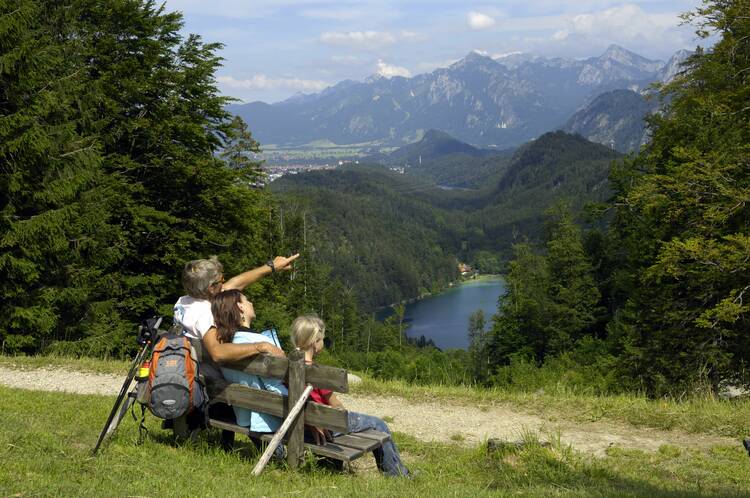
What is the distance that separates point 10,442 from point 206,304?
2026 mm

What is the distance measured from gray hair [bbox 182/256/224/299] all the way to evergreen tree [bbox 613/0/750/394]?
9706mm

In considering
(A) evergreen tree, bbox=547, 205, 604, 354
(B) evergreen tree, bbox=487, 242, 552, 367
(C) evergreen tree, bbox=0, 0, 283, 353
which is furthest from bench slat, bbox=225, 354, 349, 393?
(B) evergreen tree, bbox=487, 242, 552, 367

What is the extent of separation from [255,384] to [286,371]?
532 millimetres

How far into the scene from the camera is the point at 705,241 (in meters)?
13.8

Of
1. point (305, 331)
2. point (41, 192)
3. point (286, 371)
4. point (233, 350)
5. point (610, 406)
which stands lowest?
point (610, 406)

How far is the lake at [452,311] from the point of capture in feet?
382

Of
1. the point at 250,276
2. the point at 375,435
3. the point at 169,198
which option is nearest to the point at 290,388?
the point at 375,435

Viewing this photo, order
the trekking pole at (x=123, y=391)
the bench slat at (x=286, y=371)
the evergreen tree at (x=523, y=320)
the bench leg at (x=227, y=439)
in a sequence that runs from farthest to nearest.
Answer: the evergreen tree at (x=523, y=320) → the bench leg at (x=227, y=439) → the trekking pole at (x=123, y=391) → the bench slat at (x=286, y=371)

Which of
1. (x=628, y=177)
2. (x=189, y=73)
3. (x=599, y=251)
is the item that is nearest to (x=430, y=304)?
(x=599, y=251)

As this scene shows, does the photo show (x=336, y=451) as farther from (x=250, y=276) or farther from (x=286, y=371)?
(x=250, y=276)

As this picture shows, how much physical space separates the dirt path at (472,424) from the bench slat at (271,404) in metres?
2.76

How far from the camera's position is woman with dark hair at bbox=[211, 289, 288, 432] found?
18.6 feet

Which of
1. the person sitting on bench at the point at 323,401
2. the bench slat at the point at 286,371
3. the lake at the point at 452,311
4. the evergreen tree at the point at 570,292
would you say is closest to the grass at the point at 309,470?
the person sitting on bench at the point at 323,401

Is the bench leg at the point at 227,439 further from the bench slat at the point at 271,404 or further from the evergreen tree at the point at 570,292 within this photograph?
the evergreen tree at the point at 570,292
